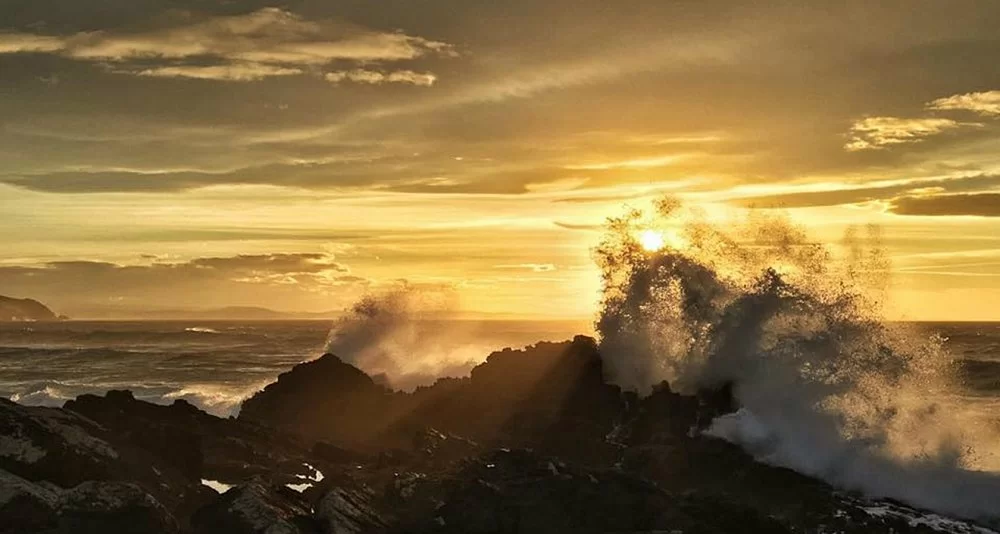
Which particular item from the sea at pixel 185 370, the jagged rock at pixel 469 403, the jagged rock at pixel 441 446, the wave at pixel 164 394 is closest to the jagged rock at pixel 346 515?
the jagged rock at pixel 441 446

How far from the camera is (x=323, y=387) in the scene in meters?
31.8

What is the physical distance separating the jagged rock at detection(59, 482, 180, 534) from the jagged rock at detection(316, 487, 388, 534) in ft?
7.62

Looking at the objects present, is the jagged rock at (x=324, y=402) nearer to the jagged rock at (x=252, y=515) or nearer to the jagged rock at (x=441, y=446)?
the jagged rock at (x=441, y=446)

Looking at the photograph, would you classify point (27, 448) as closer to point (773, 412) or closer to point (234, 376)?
point (773, 412)

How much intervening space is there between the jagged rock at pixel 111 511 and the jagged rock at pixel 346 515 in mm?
2324

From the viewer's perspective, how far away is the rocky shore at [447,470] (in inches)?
606

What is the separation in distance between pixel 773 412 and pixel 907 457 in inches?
123

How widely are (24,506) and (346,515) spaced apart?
496cm

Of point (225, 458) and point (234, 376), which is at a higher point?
point (225, 458)

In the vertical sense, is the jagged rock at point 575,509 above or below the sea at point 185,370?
above

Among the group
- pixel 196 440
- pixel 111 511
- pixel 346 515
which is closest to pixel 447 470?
pixel 346 515

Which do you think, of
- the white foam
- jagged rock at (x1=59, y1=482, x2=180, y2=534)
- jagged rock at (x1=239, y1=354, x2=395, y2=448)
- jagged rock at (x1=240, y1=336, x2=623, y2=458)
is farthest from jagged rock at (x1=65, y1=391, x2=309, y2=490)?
jagged rock at (x1=239, y1=354, x2=395, y2=448)

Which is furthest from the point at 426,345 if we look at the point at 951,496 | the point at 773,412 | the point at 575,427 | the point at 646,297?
the point at 951,496

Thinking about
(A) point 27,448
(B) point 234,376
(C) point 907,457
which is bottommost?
(B) point 234,376
